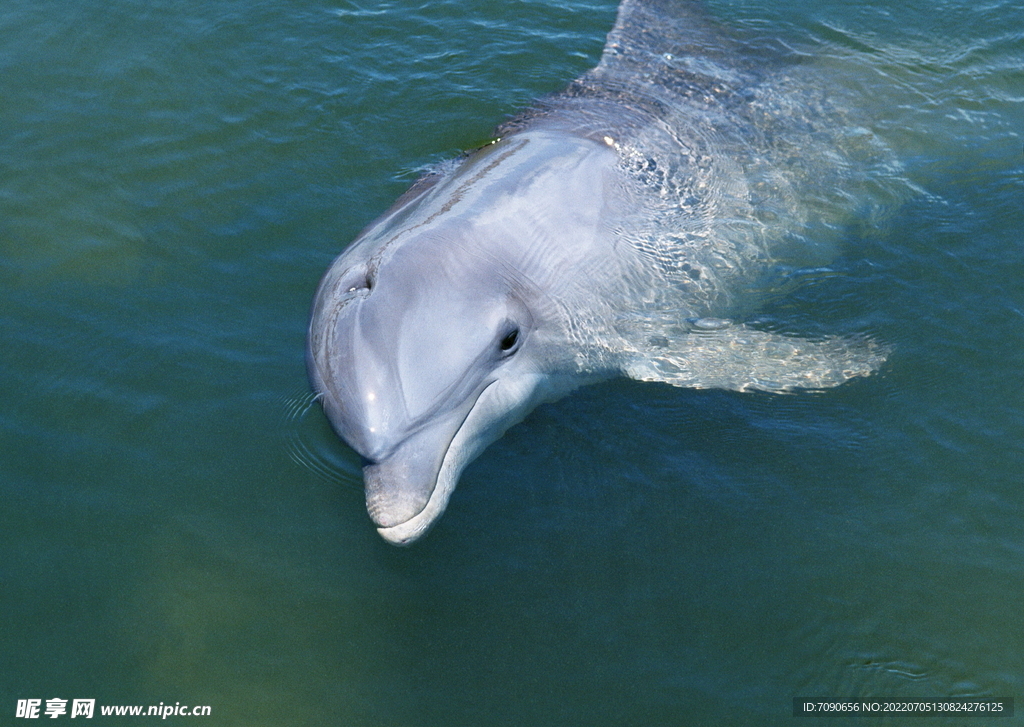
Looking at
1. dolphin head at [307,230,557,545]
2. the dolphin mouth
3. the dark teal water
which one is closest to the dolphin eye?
dolphin head at [307,230,557,545]

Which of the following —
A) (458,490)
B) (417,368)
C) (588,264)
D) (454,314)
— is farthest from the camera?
(588,264)

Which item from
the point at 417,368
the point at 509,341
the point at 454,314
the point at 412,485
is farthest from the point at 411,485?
the point at 509,341

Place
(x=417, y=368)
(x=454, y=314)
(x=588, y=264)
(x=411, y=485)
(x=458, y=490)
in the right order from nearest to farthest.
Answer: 1. (x=411, y=485)
2. (x=417, y=368)
3. (x=454, y=314)
4. (x=458, y=490)
5. (x=588, y=264)

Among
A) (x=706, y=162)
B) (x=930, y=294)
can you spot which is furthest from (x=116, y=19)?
(x=930, y=294)

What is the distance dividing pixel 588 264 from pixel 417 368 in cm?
220

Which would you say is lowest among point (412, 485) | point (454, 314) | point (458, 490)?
point (458, 490)

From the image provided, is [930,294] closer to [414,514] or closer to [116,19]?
[414,514]

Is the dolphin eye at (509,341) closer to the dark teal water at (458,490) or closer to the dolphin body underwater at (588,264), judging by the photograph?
the dolphin body underwater at (588,264)

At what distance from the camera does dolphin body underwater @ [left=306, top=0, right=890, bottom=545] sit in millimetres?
6715

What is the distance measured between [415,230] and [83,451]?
337 centimetres

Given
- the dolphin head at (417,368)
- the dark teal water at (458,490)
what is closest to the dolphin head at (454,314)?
the dolphin head at (417,368)

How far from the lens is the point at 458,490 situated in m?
7.42

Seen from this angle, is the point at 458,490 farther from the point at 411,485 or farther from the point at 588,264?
the point at 588,264

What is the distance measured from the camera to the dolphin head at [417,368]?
652 centimetres
